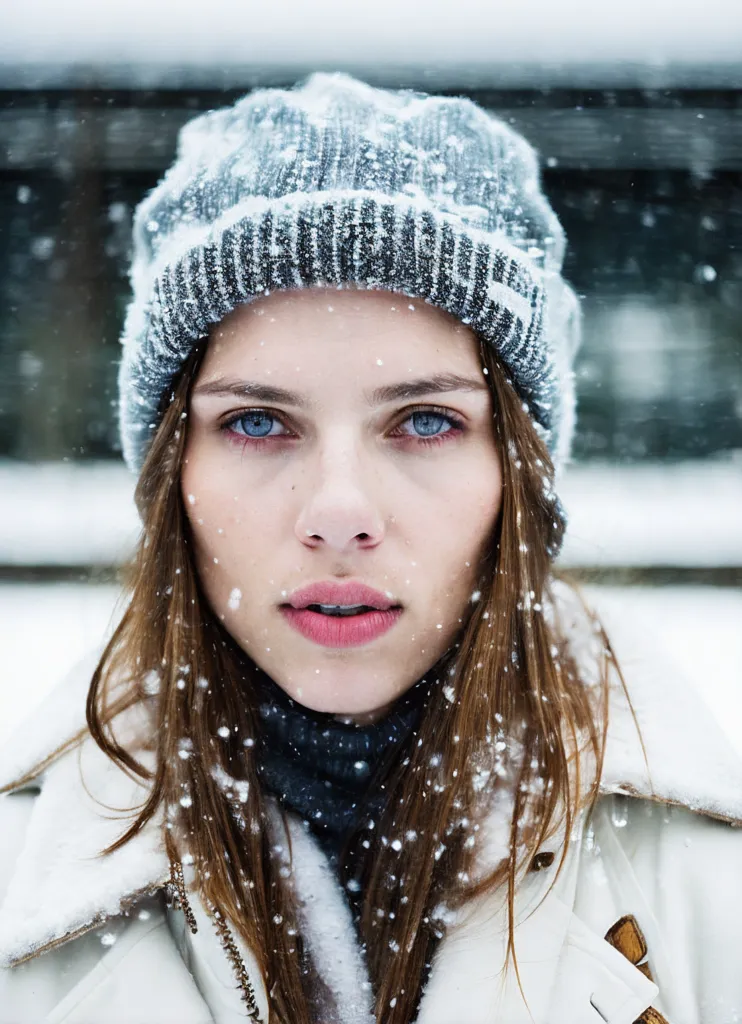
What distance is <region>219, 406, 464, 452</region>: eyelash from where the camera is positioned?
85cm

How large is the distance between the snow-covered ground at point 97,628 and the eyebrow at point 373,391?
1.64 metres

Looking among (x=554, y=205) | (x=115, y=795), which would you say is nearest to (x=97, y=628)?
(x=115, y=795)

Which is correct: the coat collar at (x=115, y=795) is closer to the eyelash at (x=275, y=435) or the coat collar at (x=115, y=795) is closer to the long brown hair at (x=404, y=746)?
the long brown hair at (x=404, y=746)

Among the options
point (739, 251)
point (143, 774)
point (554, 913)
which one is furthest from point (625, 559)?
point (143, 774)

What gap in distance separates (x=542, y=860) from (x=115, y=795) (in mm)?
552

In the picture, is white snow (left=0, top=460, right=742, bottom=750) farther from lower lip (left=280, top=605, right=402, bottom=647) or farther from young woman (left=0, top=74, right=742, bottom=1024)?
lower lip (left=280, top=605, right=402, bottom=647)

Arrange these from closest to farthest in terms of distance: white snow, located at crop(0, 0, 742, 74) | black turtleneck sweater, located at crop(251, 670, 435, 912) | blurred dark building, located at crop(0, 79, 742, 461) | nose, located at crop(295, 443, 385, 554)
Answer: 1. nose, located at crop(295, 443, 385, 554)
2. black turtleneck sweater, located at crop(251, 670, 435, 912)
3. white snow, located at crop(0, 0, 742, 74)
4. blurred dark building, located at crop(0, 79, 742, 461)

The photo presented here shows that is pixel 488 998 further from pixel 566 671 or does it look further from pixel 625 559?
pixel 625 559

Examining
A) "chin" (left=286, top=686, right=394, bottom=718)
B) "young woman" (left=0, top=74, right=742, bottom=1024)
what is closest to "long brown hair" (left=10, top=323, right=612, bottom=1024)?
"young woman" (left=0, top=74, right=742, bottom=1024)

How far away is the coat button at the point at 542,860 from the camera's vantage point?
0.84 metres

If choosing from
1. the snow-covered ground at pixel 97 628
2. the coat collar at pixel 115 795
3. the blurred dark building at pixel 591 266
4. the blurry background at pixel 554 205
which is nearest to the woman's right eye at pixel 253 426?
the coat collar at pixel 115 795

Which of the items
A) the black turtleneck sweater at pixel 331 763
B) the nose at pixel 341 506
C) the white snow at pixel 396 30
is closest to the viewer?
the nose at pixel 341 506

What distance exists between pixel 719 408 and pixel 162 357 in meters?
2.18

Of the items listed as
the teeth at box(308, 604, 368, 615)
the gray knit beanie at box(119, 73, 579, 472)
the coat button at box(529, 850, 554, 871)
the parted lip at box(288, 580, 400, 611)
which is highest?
the gray knit beanie at box(119, 73, 579, 472)
